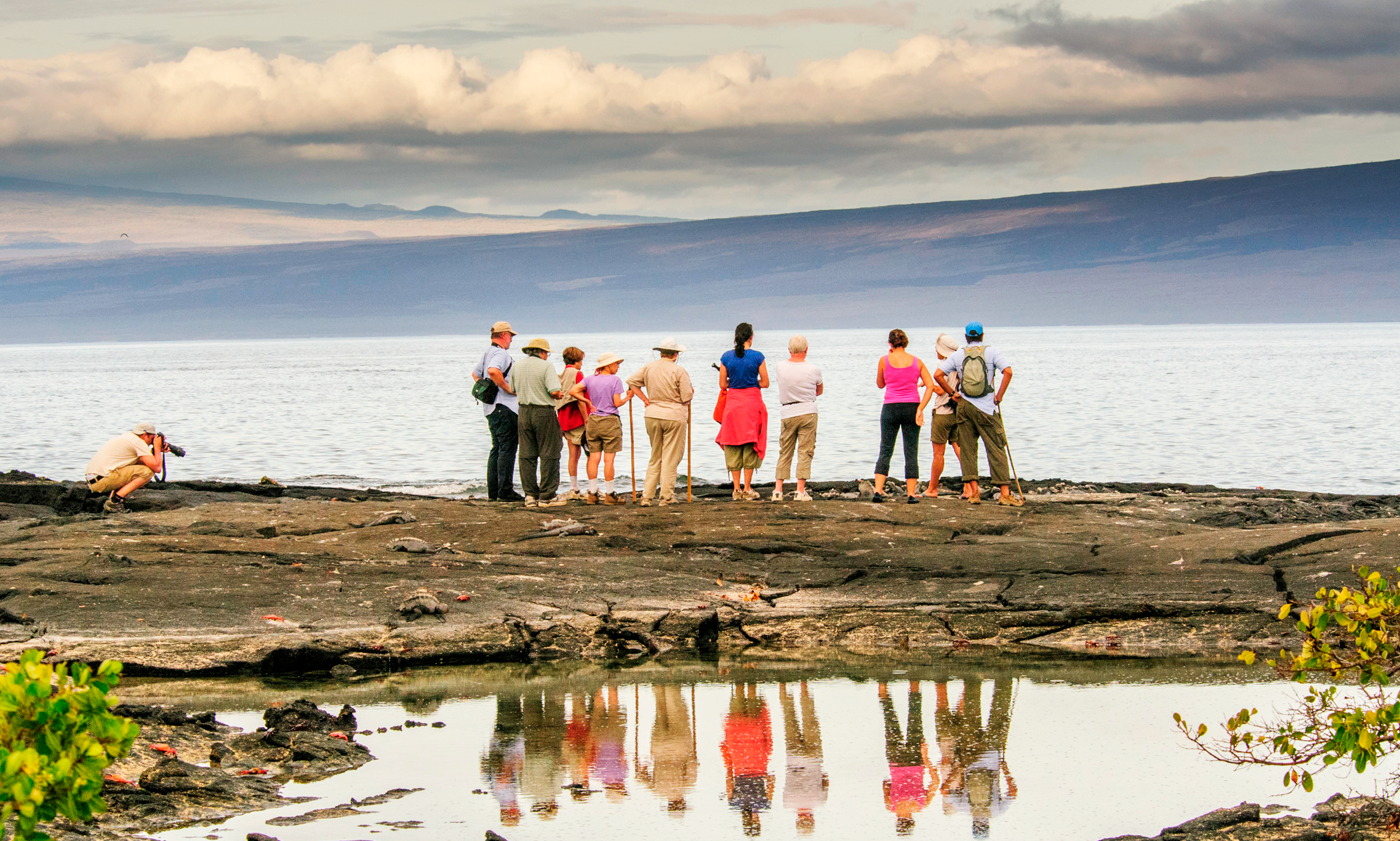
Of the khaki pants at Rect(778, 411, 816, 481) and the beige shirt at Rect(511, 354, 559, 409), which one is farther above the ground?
the beige shirt at Rect(511, 354, 559, 409)

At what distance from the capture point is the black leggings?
15008mm

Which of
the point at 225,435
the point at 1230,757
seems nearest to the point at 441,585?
the point at 1230,757

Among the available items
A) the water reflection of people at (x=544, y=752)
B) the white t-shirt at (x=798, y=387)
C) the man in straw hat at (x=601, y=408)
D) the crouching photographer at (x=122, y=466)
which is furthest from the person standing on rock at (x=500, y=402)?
the water reflection of people at (x=544, y=752)

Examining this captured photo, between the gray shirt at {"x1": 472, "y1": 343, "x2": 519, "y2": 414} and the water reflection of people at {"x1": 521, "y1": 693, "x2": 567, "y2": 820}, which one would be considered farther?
the gray shirt at {"x1": 472, "y1": 343, "x2": 519, "y2": 414}

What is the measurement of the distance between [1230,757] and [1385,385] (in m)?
64.5

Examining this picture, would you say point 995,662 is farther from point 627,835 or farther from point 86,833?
point 86,833

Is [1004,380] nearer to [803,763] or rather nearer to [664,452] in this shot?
[664,452]

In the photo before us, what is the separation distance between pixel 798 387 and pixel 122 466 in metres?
7.83

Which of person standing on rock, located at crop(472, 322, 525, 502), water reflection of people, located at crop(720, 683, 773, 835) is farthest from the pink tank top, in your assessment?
water reflection of people, located at crop(720, 683, 773, 835)

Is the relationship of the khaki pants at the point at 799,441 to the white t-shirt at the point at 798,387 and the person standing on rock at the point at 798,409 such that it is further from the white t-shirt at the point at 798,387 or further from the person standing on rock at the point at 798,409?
the white t-shirt at the point at 798,387

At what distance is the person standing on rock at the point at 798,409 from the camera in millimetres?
14875

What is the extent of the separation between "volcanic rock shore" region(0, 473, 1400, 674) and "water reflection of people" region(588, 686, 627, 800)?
147 centimetres

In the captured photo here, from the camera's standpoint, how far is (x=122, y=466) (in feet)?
50.2

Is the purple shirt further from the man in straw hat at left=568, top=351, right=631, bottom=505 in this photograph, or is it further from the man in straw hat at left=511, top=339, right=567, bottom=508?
the man in straw hat at left=511, top=339, right=567, bottom=508
